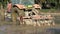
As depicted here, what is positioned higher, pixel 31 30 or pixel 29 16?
pixel 29 16

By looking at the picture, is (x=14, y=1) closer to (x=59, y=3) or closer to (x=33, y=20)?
(x=33, y=20)

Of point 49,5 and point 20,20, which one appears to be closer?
point 20,20

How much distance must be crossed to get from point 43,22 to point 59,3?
25.6 metres

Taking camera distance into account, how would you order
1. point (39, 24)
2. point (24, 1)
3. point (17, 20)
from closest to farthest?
point (39, 24) < point (17, 20) < point (24, 1)

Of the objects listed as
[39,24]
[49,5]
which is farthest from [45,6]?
[39,24]

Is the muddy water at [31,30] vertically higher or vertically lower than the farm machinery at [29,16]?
lower

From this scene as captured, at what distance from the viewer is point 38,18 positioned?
58.7 feet

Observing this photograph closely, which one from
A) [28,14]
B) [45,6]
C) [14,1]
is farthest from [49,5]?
[28,14]

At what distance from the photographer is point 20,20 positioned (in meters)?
18.4

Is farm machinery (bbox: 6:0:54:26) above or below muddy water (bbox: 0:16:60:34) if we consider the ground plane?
above

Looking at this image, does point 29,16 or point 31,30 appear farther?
point 29,16

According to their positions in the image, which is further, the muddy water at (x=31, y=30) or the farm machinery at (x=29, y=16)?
the farm machinery at (x=29, y=16)

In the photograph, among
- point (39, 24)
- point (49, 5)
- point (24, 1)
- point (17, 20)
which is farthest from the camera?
point (49, 5)

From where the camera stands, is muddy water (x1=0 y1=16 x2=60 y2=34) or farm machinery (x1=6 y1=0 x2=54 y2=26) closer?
muddy water (x1=0 y1=16 x2=60 y2=34)
